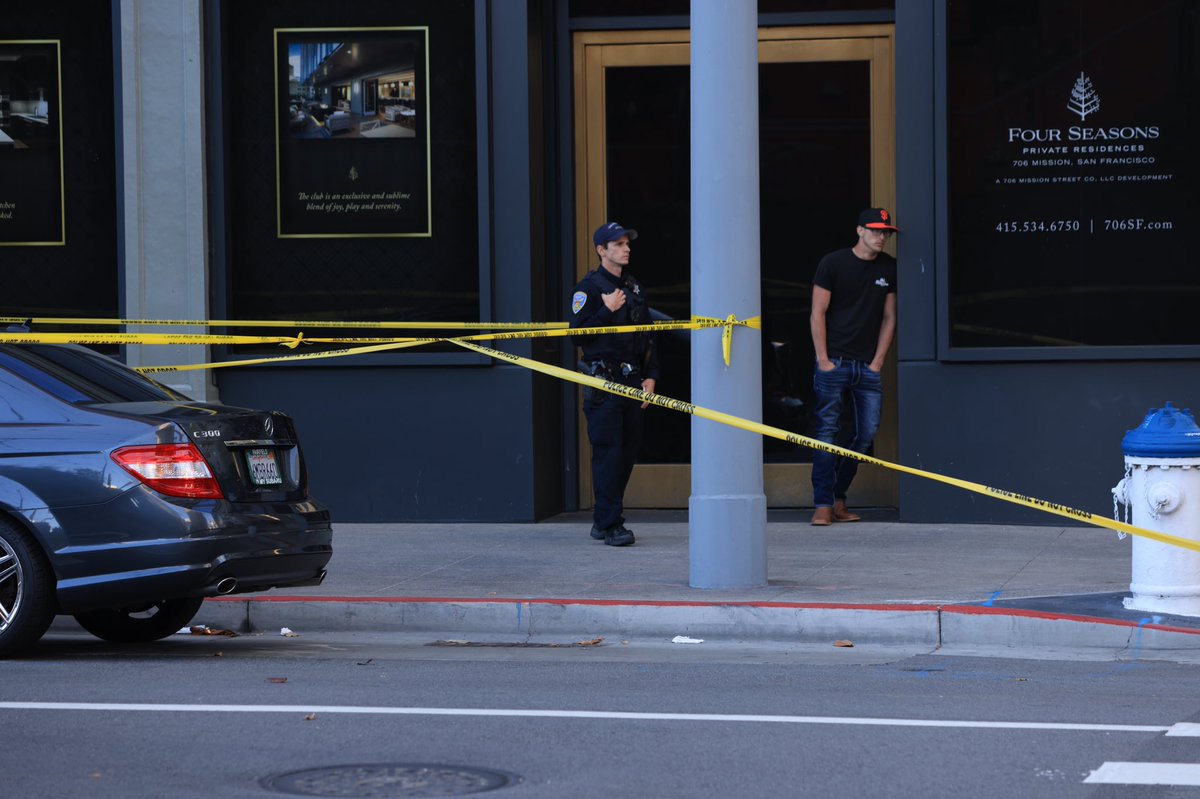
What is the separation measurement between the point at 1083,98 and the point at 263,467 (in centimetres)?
640

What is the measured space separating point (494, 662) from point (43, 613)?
199 cm

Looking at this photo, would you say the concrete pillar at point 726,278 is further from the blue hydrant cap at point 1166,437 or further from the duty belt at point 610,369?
the blue hydrant cap at point 1166,437

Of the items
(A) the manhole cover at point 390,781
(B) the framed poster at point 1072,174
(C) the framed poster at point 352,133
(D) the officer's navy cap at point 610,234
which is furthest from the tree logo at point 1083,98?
(A) the manhole cover at point 390,781

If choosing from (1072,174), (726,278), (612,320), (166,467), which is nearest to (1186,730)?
(726,278)

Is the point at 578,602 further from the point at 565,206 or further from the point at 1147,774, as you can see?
the point at 565,206

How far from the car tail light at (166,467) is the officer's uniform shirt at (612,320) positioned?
3.79 metres

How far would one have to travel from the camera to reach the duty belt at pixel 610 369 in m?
11.5

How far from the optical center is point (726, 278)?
9820 millimetres

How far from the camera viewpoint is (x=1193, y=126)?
1206 centimetres

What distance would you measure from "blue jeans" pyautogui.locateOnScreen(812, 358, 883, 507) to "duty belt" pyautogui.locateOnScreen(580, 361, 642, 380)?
154cm

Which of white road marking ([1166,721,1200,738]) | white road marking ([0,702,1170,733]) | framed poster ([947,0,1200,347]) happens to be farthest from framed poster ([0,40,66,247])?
white road marking ([1166,721,1200,738])

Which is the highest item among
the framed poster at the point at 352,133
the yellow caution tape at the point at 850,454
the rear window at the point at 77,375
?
the framed poster at the point at 352,133

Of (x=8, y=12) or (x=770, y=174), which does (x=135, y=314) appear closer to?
(x=8, y=12)

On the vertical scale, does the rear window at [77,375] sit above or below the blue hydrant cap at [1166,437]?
above
